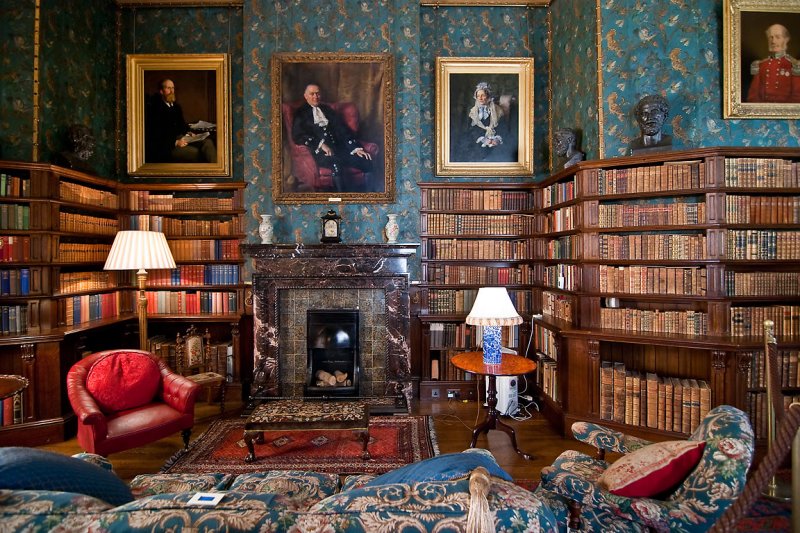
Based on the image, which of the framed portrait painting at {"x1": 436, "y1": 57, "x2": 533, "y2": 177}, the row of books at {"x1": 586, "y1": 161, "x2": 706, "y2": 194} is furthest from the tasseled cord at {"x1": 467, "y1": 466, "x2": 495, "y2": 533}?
the framed portrait painting at {"x1": 436, "y1": 57, "x2": 533, "y2": 177}

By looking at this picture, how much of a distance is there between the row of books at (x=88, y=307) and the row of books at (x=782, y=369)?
6428 millimetres

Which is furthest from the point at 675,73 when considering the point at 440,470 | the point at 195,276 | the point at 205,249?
the point at 195,276

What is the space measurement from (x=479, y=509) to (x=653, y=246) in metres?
3.54

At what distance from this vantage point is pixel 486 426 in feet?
12.1

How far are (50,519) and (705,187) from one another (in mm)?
4591

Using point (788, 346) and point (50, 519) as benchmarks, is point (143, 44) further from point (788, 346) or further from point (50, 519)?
point (788, 346)

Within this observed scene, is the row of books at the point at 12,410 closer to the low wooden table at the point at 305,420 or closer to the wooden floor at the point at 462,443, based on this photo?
the wooden floor at the point at 462,443

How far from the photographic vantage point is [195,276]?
17.0 ft

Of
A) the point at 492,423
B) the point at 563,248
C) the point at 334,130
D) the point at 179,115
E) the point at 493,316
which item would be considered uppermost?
the point at 179,115

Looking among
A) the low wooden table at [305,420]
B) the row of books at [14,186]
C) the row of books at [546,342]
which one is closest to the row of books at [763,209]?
the row of books at [546,342]

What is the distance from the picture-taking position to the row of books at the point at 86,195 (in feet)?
14.2

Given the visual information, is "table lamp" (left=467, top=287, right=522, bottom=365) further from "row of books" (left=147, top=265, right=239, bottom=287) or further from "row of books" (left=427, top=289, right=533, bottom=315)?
"row of books" (left=147, top=265, right=239, bottom=287)

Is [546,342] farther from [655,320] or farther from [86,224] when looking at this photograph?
[86,224]

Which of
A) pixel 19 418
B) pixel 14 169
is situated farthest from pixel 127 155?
pixel 19 418
